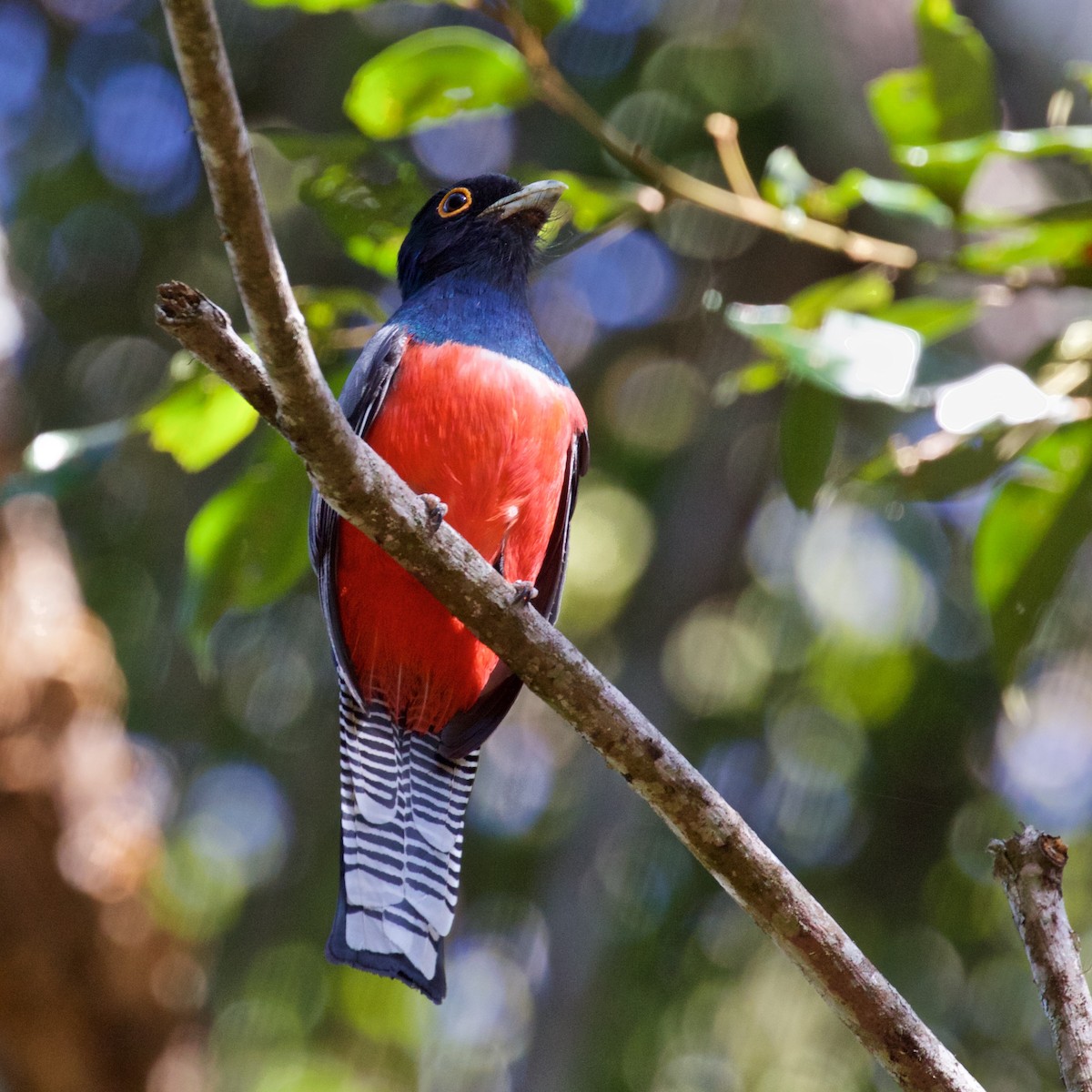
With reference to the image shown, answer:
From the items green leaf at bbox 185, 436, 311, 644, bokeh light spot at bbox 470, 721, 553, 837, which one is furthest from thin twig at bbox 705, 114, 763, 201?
bokeh light spot at bbox 470, 721, 553, 837

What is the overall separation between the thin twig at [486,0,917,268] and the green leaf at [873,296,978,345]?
0.41 ft

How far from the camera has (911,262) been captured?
329 centimetres

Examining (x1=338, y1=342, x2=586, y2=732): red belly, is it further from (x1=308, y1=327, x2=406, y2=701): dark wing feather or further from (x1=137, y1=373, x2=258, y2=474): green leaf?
(x1=137, y1=373, x2=258, y2=474): green leaf

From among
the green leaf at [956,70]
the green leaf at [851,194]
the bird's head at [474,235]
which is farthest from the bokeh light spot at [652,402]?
the green leaf at [956,70]

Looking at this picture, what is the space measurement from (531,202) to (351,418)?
0.83 m

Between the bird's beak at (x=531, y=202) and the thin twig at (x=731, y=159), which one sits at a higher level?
the thin twig at (x=731, y=159)

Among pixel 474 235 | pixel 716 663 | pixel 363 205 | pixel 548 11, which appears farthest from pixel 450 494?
pixel 716 663

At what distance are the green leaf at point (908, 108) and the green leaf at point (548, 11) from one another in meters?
0.75

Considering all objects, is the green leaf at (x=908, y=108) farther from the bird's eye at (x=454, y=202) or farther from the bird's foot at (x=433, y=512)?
the bird's foot at (x=433, y=512)

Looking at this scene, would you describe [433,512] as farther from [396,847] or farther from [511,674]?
[396,847]

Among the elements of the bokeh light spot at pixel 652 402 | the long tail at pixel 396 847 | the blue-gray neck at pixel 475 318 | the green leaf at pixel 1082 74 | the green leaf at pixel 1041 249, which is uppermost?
the green leaf at pixel 1082 74

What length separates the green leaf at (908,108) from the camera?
10.3 feet

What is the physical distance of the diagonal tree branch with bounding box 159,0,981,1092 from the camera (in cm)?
197

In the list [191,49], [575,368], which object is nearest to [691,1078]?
[575,368]
